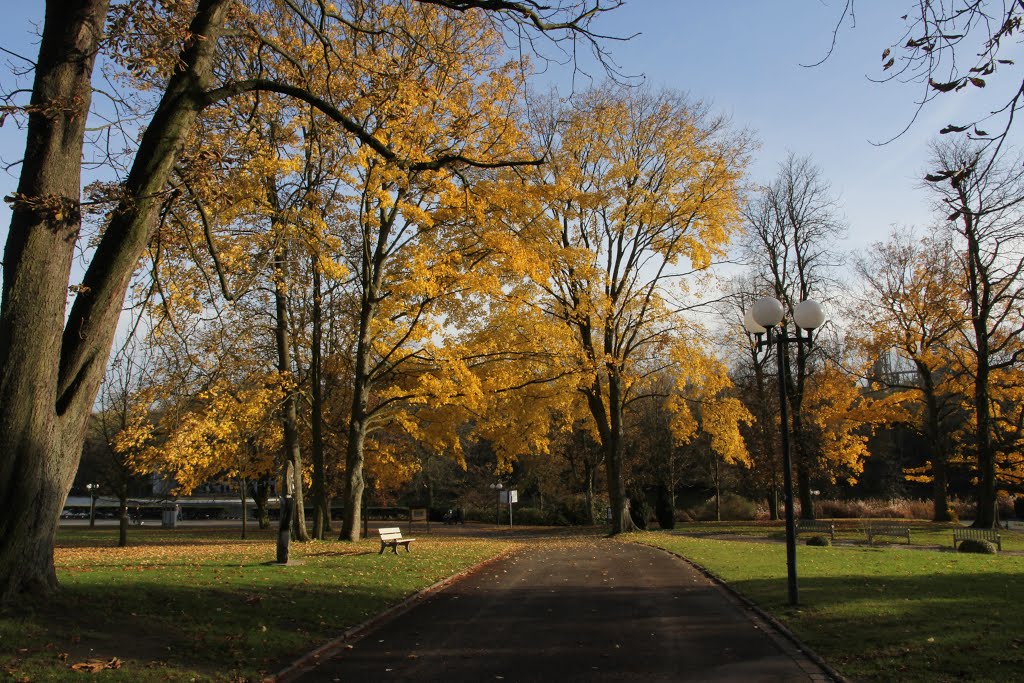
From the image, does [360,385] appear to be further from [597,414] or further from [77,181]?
[77,181]

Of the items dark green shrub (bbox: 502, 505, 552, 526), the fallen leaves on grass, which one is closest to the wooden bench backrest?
the fallen leaves on grass

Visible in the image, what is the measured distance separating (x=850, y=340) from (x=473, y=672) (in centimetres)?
3134

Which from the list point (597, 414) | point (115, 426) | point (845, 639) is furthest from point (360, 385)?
point (845, 639)

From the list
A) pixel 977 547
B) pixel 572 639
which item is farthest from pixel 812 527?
pixel 572 639

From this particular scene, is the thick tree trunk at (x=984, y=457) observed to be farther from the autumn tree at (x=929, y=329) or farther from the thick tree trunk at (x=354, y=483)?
the thick tree trunk at (x=354, y=483)

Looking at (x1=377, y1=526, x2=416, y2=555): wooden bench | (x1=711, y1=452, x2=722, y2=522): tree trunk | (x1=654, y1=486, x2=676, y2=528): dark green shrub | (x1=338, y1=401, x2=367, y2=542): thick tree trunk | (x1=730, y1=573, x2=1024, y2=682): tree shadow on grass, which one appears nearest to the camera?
(x1=730, y1=573, x2=1024, y2=682): tree shadow on grass

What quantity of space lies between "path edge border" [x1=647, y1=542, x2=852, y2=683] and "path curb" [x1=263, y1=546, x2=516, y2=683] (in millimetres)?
4836

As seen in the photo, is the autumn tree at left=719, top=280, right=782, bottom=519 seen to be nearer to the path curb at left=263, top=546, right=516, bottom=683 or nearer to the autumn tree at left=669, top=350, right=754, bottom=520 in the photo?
the autumn tree at left=669, top=350, right=754, bottom=520

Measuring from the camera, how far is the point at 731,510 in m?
41.0

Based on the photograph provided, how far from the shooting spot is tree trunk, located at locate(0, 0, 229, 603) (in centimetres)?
680

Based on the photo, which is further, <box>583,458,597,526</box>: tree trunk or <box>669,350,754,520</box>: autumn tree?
<box>583,458,597,526</box>: tree trunk

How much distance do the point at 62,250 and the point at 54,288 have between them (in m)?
0.41

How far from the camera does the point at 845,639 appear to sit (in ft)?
25.7

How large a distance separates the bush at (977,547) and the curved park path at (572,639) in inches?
369
